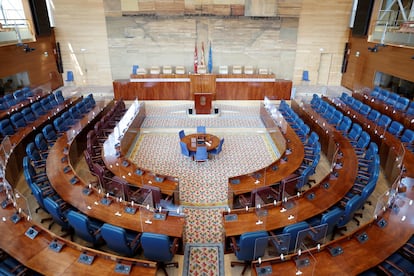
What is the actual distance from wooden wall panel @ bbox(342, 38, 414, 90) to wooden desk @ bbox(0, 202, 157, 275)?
47.8ft

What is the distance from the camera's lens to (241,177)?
748 cm

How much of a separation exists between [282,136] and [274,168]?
7.67 ft

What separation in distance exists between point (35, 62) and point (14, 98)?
17.4 feet

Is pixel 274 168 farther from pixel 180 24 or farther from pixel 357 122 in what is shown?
pixel 180 24

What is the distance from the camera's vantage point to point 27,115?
10883 millimetres

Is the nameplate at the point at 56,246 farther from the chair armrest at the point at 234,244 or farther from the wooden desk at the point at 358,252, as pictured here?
the wooden desk at the point at 358,252

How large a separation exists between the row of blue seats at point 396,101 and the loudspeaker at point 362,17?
5349 millimetres

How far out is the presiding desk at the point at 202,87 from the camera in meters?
16.2

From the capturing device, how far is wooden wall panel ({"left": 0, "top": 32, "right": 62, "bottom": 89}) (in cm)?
1462

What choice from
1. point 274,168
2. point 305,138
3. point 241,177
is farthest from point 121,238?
point 305,138

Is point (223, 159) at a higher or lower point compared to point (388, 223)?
lower

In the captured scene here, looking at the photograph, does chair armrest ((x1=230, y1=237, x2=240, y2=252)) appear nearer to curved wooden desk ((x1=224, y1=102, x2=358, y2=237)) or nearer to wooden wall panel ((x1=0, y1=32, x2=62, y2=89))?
curved wooden desk ((x1=224, y1=102, x2=358, y2=237))

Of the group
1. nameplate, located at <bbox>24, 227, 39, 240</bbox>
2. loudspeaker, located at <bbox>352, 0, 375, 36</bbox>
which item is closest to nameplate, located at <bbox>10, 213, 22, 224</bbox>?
nameplate, located at <bbox>24, 227, 39, 240</bbox>

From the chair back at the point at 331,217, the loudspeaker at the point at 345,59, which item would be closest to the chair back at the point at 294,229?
the chair back at the point at 331,217
